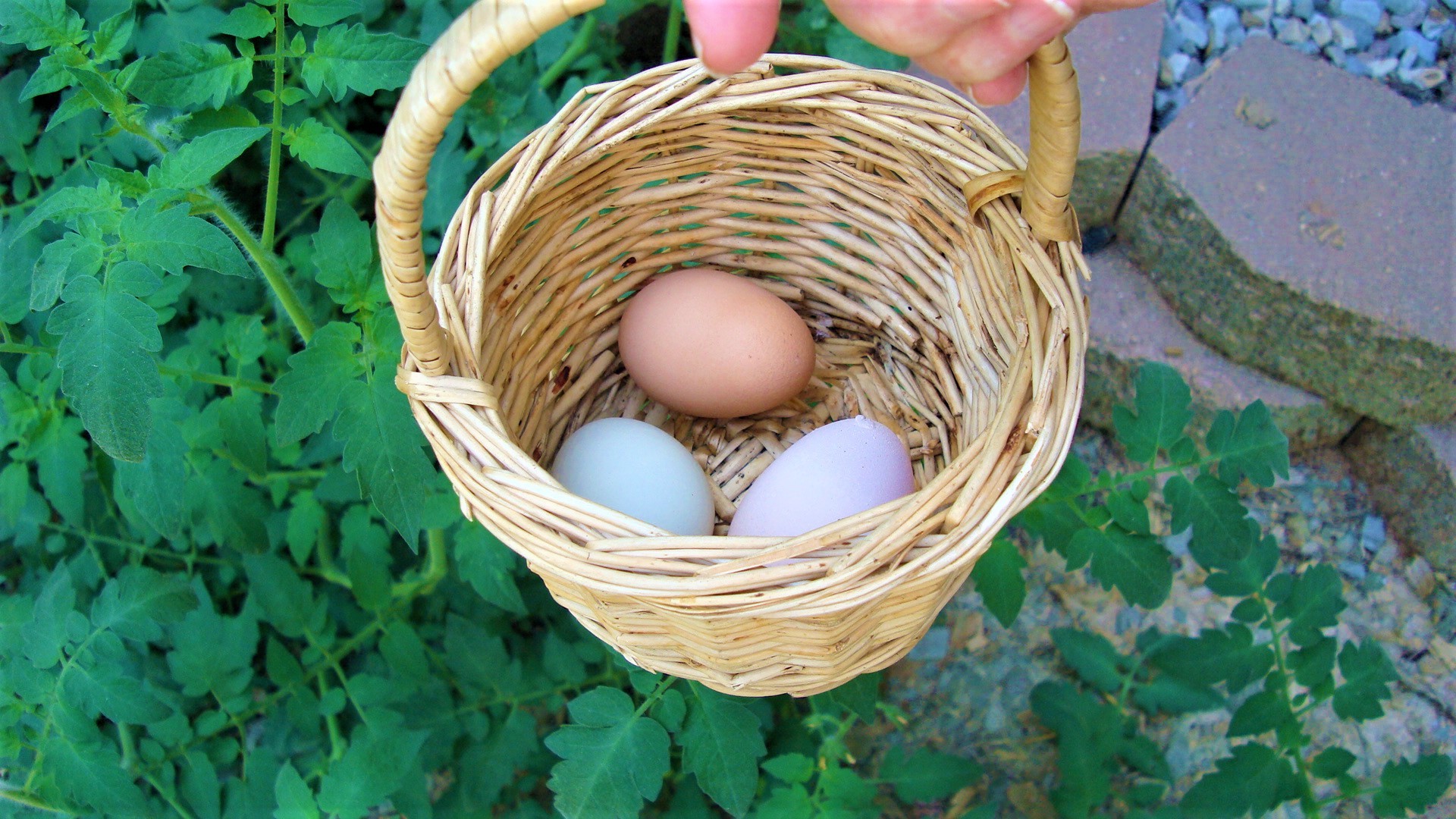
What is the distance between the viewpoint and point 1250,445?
114 cm

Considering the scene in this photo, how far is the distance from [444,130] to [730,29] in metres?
0.29

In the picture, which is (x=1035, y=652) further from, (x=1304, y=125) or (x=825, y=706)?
(x=1304, y=125)

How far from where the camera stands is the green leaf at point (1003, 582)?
3.82 ft

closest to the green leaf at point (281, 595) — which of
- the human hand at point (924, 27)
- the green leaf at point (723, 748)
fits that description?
the green leaf at point (723, 748)

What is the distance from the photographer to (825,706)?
1.27 metres

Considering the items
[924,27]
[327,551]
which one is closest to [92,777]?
Answer: [327,551]

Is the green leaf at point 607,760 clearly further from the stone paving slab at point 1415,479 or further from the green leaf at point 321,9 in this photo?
the stone paving slab at point 1415,479

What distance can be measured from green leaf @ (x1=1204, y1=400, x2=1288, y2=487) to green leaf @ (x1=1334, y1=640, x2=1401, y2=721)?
285 mm

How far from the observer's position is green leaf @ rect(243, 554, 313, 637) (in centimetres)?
134

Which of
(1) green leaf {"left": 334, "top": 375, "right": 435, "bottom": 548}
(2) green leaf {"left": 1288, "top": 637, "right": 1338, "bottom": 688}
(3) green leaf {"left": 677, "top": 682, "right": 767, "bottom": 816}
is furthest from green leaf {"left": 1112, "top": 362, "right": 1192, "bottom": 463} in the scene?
(1) green leaf {"left": 334, "top": 375, "right": 435, "bottom": 548}

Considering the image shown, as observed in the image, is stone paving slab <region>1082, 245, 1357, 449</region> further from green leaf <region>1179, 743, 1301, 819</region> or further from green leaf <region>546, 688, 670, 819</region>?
green leaf <region>546, 688, 670, 819</region>

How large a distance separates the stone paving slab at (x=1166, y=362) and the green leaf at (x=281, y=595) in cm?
126

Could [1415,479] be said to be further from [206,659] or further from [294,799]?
[206,659]

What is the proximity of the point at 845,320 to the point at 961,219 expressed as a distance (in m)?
0.30
